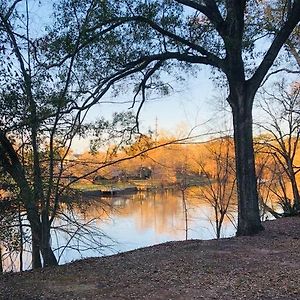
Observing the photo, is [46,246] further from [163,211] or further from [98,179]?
[163,211]

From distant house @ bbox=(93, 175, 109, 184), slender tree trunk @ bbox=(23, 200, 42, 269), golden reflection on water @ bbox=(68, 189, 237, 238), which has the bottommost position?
golden reflection on water @ bbox=(68, 189, 237, 238)

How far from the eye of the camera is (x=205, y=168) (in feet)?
32.2

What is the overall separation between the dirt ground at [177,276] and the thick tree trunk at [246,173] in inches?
27.7

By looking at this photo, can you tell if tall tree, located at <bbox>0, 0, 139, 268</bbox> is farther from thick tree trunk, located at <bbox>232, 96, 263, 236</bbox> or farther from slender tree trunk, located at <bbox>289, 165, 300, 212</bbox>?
slender tree trunk, located at <bbox>289, 165, 300, 212</bbox>

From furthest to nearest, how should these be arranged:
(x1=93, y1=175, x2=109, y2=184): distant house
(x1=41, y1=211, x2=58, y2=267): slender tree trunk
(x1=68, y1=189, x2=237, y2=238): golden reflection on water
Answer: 1. (x1=68, y1=189, x2=237, y2=238): golden reflection on water
2. (x1=93, y1=175, x2=109, y2=184): distant house
3. (x1=41, y1=211, x2=58, y2=267): slender tree trunk

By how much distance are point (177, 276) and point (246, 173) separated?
253 cm

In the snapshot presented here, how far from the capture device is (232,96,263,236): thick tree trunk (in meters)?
5.61

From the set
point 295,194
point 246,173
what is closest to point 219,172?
point 295,194

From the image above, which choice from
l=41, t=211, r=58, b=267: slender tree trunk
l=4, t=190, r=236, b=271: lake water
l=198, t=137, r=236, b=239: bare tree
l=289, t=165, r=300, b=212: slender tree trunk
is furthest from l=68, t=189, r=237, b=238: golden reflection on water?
l=41, t=211, r=58, b=267: slender tree trunk

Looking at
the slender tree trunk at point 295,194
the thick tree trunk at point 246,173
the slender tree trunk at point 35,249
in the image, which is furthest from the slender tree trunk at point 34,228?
the slender tree trunk at point 295,194

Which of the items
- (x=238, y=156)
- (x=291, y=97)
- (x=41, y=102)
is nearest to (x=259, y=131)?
(x=291, y=97)

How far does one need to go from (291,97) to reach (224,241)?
5.55 meters

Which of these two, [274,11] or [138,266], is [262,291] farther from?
[274,11]

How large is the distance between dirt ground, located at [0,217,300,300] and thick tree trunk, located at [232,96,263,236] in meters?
0.70
